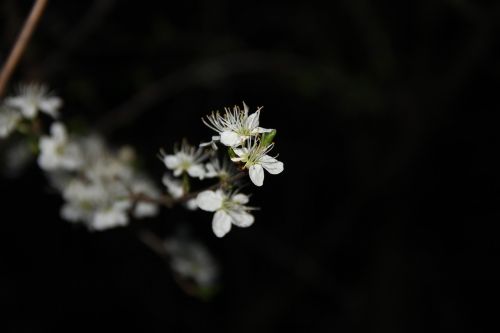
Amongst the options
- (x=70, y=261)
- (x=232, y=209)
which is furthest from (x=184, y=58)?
(x=232, y=209)

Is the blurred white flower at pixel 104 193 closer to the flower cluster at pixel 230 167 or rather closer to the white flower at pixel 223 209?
the flower cluster at pixel 230 167

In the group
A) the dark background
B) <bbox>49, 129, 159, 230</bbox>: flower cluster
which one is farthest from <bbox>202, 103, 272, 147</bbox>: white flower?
the dark background

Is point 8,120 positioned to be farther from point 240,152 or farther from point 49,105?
point 240,152

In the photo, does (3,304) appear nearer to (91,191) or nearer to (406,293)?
(91,191)

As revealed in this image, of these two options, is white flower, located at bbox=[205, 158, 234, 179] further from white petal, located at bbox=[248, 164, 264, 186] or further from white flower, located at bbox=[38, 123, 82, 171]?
white flower, located at bbox=[38, 123, 82, 171]

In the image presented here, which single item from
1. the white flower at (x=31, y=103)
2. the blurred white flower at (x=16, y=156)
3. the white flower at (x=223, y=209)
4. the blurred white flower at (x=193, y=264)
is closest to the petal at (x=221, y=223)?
the white flower at (x=223, y=209)

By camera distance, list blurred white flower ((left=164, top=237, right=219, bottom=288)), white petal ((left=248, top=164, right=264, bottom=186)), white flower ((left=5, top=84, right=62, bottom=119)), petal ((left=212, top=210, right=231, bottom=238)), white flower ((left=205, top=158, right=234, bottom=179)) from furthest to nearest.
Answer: blurred white flower ((left=164, top=237, right=219, bottom=288)), white flower ((left=5, top=84, right=62, bottom=119)), white flower ((left=205, top=158, right=234, bottom=179)), petal ((left=212, top=210, right=231, bottom=238)), white petal ((left=248, top=164, right=264, bottom=186))
